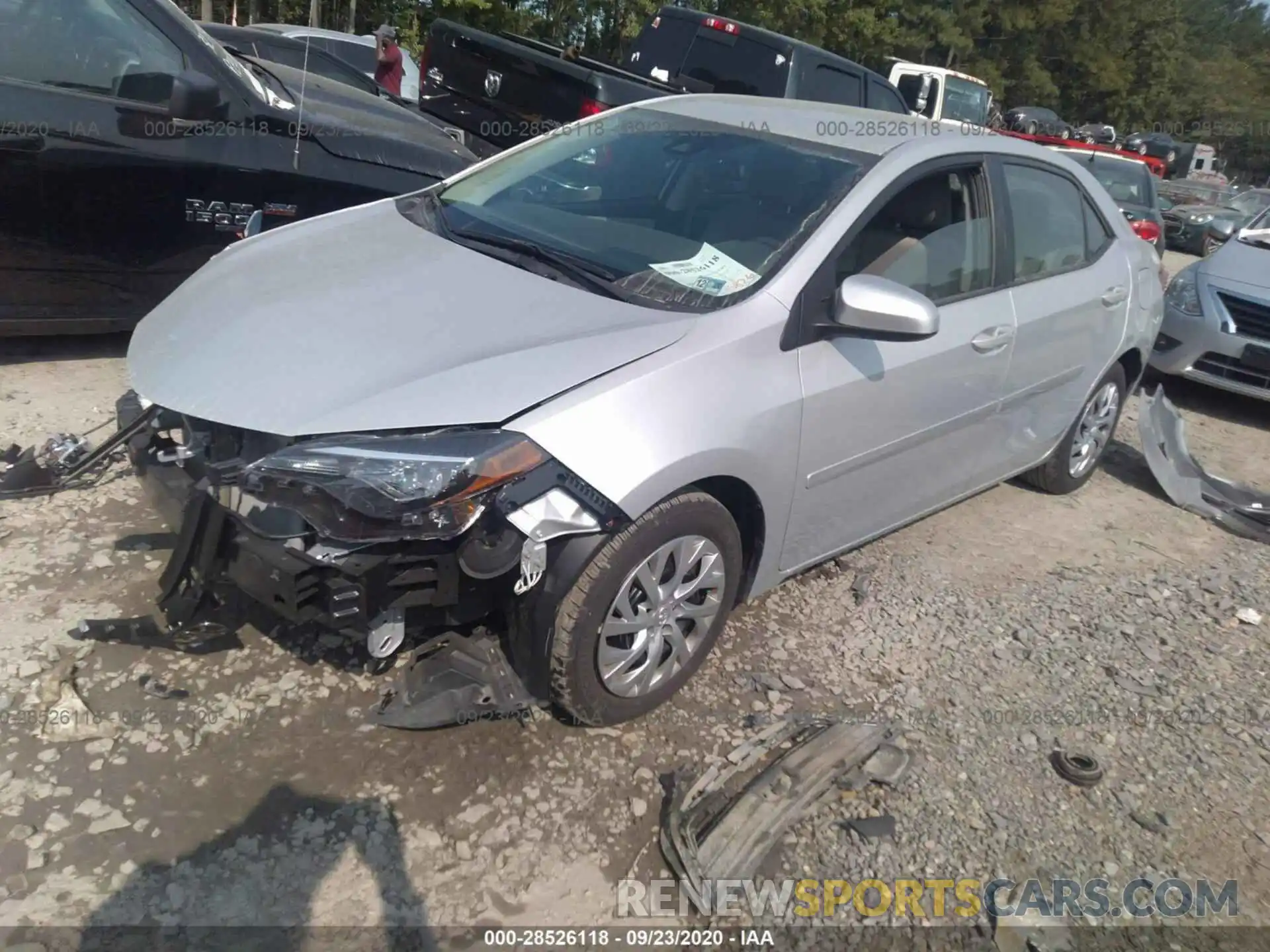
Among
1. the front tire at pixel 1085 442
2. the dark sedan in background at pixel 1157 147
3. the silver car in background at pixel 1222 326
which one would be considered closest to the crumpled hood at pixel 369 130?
the front tire at pixel 1085 442

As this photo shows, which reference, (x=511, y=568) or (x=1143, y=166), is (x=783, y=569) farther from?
(x=1143, y=166)

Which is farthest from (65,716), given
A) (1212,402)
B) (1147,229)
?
(1147,229)

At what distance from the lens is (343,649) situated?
3.14 m

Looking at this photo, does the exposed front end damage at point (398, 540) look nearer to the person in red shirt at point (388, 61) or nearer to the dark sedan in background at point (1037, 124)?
the person in red shirt at point (388, 61)

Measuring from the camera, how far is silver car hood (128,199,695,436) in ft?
8.17

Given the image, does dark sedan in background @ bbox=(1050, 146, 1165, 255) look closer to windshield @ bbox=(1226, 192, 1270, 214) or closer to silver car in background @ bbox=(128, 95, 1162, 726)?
windshield @ bbox=(1226, 192, 1270, 214)

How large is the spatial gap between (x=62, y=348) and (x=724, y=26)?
6650mm

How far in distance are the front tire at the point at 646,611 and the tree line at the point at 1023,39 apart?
12.6m

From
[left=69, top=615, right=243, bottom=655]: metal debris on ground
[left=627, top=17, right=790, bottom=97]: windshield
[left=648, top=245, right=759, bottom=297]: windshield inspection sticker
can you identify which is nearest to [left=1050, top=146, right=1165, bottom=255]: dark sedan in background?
[left=627, top=17, right=790, bottom=97]: windshield

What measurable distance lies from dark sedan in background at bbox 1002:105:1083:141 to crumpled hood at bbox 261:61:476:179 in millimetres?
15252

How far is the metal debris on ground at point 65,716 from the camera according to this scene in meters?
2.69

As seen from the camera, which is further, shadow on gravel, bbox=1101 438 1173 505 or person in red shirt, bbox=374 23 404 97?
person in red shirt, bbox=374 23 404 97

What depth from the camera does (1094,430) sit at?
5062mm

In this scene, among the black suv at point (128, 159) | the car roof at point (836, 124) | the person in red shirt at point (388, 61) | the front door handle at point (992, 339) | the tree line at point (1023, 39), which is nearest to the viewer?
the car roof at point (836, 124)
